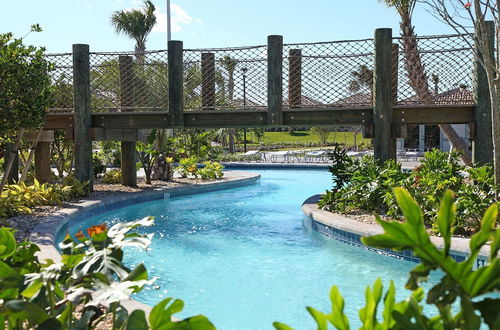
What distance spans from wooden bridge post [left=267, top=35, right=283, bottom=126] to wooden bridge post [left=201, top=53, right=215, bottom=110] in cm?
125

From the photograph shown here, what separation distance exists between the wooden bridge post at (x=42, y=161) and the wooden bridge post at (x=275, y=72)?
5.50 m

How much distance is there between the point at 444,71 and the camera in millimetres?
9805

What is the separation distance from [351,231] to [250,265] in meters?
1.55

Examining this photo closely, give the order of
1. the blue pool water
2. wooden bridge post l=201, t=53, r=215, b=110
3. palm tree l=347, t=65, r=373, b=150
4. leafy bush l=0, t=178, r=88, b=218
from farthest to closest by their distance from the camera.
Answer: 1. wooden bridge post l=201, t=53, r=215, b=110
2. palm tree l=347, t=65, r=373, b=150
3. leafy bush l=0, t=178, r=88, b=218
4. the blue pool water

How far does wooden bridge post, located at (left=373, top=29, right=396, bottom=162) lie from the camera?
944 cm


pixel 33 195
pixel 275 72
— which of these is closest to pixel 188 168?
pixel 275 72

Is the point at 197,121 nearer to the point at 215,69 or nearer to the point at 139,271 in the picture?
the point at 215,69

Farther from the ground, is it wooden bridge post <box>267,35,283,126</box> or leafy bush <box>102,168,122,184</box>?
wooden bridge post <box>267,35,283,126</box>

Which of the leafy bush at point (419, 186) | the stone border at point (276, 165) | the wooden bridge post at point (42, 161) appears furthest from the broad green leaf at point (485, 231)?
the stone border at point (276, 165)

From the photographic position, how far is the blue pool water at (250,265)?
521 centimetres

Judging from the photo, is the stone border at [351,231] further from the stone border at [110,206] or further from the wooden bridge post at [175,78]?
the stone border at [110,206]

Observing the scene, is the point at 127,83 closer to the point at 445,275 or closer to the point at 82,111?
the point at 82,111

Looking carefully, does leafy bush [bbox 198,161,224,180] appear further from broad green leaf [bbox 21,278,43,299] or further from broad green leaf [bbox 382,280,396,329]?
broad green leaf [bbox 382,280,396,329]

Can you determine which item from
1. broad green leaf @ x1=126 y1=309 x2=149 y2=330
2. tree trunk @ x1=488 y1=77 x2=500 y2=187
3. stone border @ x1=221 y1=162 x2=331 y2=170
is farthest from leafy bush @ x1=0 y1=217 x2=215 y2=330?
stone border @ x1=221 y1=162 x2=331 y2=170
